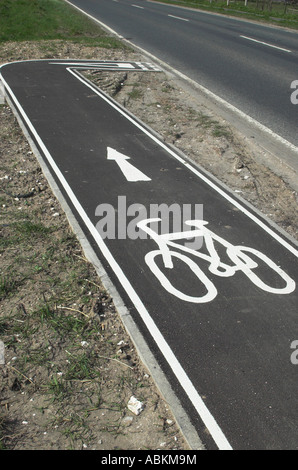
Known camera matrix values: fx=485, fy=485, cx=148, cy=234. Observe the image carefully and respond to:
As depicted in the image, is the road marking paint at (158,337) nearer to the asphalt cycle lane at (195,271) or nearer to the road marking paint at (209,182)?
the asphalt cycle lane at (195,271)

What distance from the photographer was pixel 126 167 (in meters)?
8.63

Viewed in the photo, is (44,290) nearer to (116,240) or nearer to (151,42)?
(116,240)

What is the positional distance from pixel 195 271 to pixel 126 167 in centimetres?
334

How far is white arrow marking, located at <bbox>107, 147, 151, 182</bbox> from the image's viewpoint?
27.1 ft

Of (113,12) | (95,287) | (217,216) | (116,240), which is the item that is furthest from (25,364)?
(113,12)

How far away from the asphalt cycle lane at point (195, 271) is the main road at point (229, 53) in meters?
2.64

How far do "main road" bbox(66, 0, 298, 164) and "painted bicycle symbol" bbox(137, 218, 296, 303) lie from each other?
123 inches

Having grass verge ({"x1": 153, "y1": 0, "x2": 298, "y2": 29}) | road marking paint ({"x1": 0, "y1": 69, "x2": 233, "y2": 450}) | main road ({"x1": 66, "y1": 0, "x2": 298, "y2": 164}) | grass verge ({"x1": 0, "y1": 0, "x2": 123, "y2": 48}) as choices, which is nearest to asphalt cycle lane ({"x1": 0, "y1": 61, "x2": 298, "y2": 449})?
road marking paint ({"x1": 0, "y1": 69, "x2": 233, "y2": 450})

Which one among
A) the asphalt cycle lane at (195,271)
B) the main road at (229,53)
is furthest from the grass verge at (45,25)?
the asphalt cycle lane at (195,271)

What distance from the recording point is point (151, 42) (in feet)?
67.1

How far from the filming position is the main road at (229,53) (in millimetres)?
12000

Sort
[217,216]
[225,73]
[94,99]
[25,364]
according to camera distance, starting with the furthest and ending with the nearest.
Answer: [225,73], [94,99], [217,216], [25,364]

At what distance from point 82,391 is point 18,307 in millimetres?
1365

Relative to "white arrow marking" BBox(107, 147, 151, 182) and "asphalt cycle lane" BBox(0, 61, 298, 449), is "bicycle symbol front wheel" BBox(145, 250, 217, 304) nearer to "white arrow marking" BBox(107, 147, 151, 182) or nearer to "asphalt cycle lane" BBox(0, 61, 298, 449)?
"asphalt cycle lane" BBox(0, 61, 298, 449)
